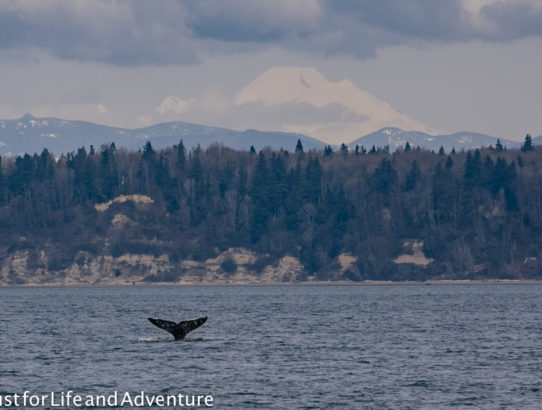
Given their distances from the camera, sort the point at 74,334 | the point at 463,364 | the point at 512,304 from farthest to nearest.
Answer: the point at 512,304, the point at 74,334, the point at 463,364

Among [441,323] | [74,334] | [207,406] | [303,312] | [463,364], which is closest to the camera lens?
[207,406]

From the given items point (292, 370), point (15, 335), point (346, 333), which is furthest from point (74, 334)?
point (292, 370)

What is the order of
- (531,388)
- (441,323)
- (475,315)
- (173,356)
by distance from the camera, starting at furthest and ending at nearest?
(475,315) → (441,323) → (173,356) → (531,388)

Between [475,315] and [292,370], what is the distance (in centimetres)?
7477

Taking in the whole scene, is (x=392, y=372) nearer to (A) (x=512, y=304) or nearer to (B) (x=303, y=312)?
(B) (x=303, y=312)

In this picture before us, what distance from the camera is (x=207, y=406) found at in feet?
207

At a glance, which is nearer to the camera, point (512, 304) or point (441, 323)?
point (441, 323)

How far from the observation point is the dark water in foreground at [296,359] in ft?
Answer: 223

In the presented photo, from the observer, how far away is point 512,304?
606ft

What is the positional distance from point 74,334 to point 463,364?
156ft

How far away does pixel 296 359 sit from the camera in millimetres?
86938

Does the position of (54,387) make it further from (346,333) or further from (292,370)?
(346,333)

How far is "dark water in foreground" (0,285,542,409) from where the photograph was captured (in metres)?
68.1

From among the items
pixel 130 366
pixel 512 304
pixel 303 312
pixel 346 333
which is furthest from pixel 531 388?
pixel 512 304
